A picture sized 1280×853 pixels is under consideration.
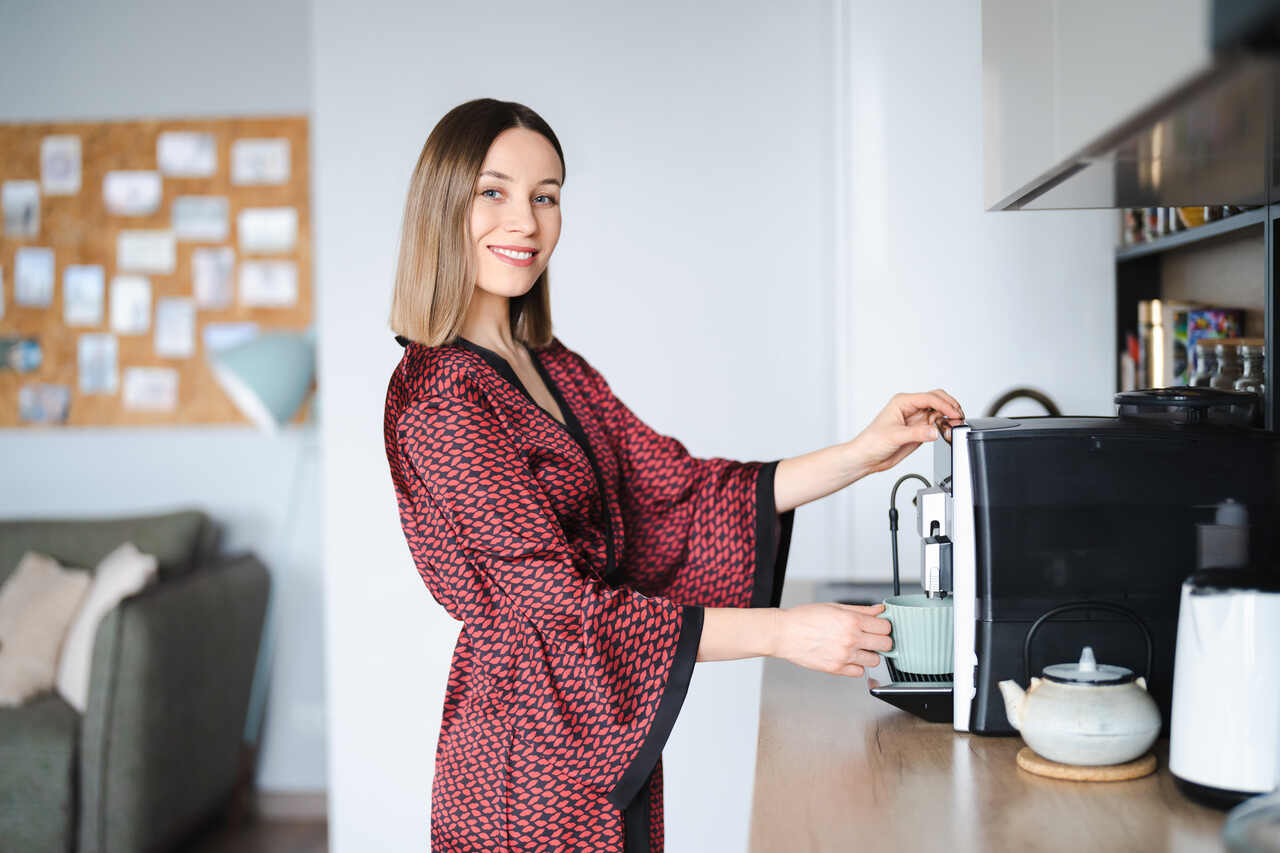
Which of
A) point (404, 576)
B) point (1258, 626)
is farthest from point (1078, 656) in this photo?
point (404, 576)

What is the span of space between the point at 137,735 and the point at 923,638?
2331mm

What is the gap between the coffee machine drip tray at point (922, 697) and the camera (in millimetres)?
1220

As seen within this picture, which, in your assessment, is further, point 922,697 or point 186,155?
point 186,155

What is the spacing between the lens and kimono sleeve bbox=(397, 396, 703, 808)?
1198mm

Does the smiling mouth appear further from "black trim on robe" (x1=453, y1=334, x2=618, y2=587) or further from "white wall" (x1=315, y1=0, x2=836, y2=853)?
"white wall" (x1=315, y1=0, x2=836, y2=853)

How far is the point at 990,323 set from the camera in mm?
2119

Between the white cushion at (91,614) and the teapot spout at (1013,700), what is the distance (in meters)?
2.53

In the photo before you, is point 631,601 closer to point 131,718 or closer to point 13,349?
point 131,718

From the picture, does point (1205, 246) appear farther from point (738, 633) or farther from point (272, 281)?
point (272, 281)

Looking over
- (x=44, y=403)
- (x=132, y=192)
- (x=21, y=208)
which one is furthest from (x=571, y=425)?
(x=21, y=208)

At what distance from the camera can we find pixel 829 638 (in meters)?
1.17

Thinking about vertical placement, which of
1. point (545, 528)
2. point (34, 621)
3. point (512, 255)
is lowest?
point (34, 621)

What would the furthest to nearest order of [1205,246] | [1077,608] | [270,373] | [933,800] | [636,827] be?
[270,373] < [1205,246] < [636,827] < [1077,608] < [933,800]

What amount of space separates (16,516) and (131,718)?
118cm
